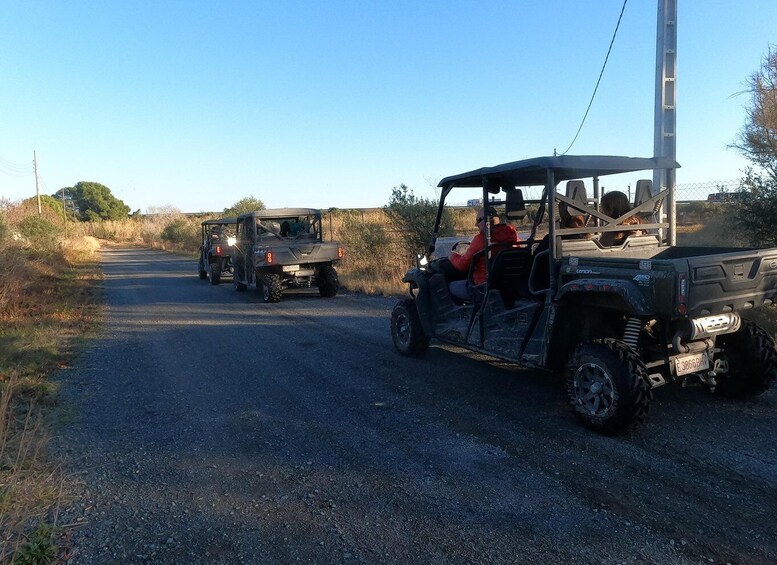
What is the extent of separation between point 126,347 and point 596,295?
274 inches

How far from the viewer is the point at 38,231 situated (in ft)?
85.3

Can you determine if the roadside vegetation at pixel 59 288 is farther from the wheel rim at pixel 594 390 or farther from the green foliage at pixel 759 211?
the wheel rim at pixel 594 390

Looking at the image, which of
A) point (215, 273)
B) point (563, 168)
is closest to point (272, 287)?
point (215, 273)

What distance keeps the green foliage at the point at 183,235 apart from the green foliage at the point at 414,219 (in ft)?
86.5

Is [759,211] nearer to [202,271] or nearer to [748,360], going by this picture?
[748,360]

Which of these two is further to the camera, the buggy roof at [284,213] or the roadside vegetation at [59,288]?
the buggy roof at [284,213]

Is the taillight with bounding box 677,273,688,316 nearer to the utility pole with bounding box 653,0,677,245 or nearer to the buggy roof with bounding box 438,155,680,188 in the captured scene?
the buggy roof with bounding box 438,155,680,188

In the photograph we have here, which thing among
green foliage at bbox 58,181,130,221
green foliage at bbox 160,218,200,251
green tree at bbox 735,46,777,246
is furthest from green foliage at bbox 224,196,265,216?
green foliage at bbox 58,181,130,221

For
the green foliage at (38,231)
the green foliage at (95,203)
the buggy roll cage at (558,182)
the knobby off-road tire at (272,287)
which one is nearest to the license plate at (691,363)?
the buggy roll cage at (558,182)

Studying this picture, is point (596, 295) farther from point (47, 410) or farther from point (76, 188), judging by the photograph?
point (76, 188)

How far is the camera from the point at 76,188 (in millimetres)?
80812

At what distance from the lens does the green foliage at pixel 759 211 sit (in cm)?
857

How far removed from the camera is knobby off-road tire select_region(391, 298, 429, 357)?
7094 mm

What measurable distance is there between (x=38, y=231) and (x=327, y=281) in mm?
18554
